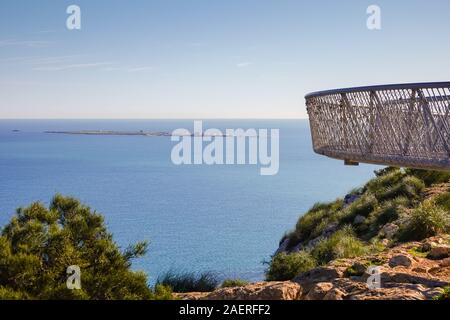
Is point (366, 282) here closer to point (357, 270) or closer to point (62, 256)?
point (357, 270)

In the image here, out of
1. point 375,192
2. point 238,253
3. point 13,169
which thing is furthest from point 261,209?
point 13,169

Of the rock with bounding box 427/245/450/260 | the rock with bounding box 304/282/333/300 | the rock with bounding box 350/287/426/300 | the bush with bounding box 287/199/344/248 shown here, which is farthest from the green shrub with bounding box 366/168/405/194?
the rock with bounding box 350/287/426/300

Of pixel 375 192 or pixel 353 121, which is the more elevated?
pixel 353 121

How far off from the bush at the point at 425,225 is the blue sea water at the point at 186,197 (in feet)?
70.7

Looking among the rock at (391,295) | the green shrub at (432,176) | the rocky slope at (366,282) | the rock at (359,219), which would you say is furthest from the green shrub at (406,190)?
the rock at (391,295)

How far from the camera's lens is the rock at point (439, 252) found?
14859 mm

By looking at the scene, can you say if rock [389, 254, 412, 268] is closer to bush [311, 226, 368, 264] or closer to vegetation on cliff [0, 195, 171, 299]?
bush [311, 226, 368, 264]

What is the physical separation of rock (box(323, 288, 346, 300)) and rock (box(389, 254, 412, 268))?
2927mm

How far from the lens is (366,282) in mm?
12562

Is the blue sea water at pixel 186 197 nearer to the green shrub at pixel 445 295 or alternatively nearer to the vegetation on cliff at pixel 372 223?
the vegetation on cliff at pixel 372 223
